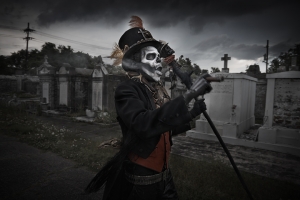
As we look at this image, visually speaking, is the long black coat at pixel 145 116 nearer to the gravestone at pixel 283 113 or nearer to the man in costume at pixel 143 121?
the man in costume at pixel 143 121

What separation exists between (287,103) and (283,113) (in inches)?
13.8

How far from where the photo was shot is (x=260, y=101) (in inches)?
483

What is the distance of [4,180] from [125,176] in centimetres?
319

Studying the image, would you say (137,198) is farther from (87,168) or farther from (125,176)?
(87,168)

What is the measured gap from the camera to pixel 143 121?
1.31m

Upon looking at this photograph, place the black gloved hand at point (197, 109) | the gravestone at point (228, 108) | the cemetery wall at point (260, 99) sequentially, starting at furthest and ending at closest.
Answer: the cemetery wall at point (260, 99)
the gravestone at point (228, 108)
the black gloved hand at point (197, 109)

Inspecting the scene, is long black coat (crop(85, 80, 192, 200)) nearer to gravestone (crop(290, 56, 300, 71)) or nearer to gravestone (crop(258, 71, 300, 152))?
gravestone (crop(258, 71, 300, 152))

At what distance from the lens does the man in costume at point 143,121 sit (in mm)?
1297

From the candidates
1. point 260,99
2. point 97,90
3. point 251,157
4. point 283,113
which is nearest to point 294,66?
point 283,113

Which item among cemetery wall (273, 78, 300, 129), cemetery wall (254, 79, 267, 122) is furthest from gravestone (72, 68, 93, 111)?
cemetery wall (254, 79, 267, 122)

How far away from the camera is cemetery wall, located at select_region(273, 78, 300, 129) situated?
597 cm

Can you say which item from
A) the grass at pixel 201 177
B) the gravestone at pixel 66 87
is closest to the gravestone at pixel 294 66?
→ the grass at pixel 201 177

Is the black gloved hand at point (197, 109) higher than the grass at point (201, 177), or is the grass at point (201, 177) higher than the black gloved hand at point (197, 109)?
the black gloved hand at point (197, 109)

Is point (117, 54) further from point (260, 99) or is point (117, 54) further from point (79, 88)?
point (260, 99)
